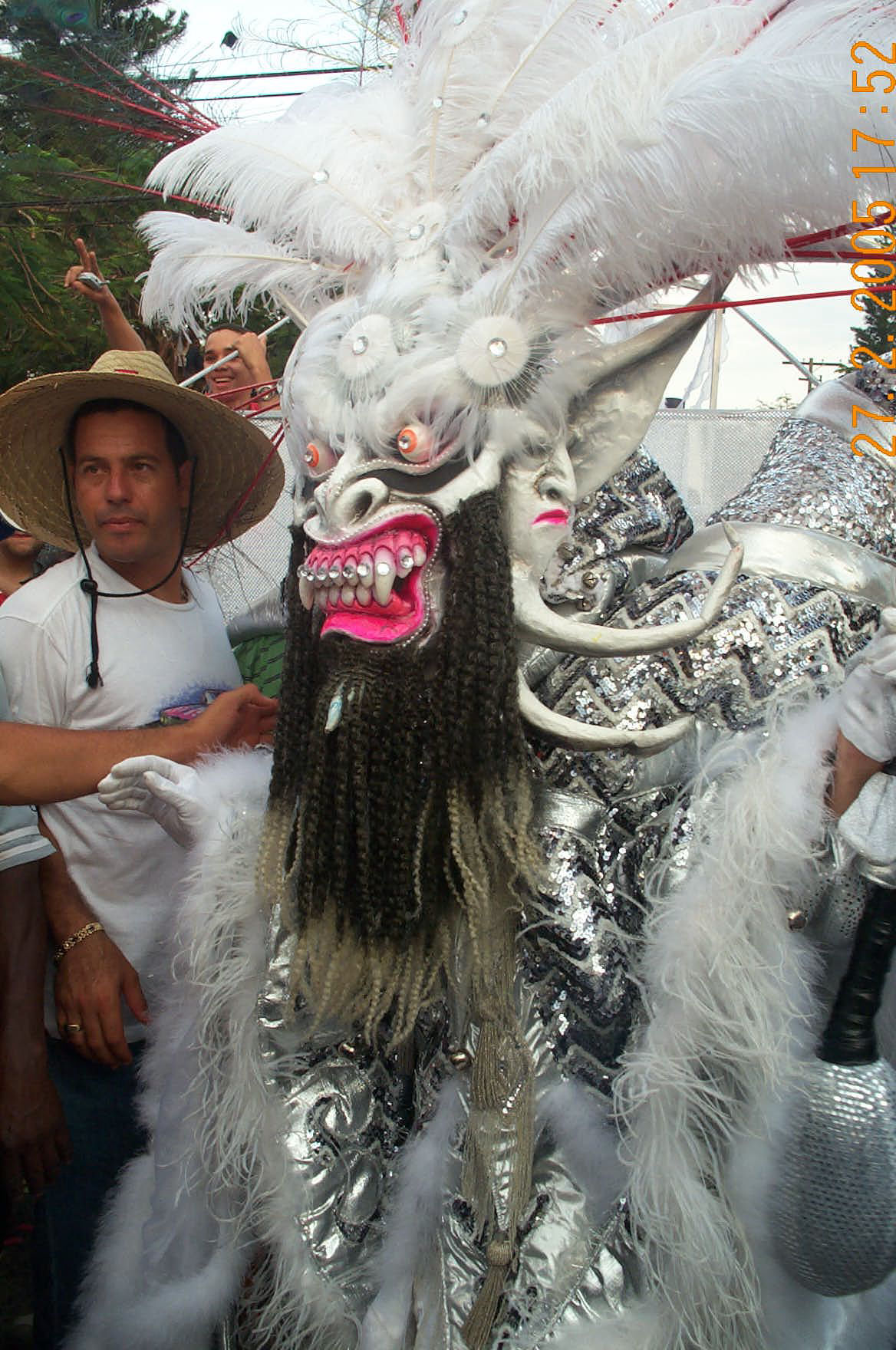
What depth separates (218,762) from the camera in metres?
1.69

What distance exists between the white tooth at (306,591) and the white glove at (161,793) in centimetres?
41

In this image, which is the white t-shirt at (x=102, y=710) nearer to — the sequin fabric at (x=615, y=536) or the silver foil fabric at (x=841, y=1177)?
the sequin fabric at (x=615, y=536)

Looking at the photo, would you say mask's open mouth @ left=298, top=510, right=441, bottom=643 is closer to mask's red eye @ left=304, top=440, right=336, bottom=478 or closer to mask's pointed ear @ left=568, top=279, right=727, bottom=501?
mask's red eye @ left=304, top=440, right=336, bottom=478

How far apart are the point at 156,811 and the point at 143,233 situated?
950 mm

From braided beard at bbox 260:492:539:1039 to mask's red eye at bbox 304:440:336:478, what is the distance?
0.21 metres

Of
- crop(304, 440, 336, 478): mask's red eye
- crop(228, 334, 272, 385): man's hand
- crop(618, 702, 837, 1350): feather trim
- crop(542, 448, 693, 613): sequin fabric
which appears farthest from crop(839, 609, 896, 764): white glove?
crop(228, 334, 272, 385): man's hand

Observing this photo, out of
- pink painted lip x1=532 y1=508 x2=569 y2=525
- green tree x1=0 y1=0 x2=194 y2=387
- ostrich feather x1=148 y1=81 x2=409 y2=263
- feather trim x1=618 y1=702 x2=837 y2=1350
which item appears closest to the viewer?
feather trim x1=618 y1=702 x2=837 y2=1350

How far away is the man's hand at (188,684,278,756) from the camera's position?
72.2 inches

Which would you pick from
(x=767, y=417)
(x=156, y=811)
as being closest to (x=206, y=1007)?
(x=156, y=811)

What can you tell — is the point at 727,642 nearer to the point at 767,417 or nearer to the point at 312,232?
the point at 312,232

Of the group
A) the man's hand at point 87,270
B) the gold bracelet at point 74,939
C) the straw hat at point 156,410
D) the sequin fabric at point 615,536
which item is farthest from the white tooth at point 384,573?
the man's hand at point 87,270

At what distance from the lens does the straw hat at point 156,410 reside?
1.96m

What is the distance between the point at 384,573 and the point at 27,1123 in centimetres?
127

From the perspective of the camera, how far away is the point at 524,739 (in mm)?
1346
